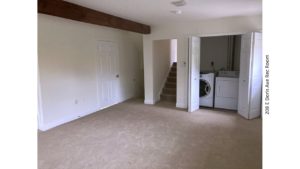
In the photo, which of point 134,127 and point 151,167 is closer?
point 151,167

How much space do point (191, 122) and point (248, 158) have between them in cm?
160

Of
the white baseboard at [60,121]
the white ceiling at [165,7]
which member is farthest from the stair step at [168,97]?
the white ceiling at [165,7]

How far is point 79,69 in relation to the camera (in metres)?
4.70

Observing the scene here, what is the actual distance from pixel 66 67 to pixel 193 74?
117 inches

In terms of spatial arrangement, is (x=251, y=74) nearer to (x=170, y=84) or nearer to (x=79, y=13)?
(x=170, y=84)

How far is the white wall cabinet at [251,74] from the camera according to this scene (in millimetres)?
4188

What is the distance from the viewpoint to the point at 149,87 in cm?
598

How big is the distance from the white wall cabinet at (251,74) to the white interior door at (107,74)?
11.3ft

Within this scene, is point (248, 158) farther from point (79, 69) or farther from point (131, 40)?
point (131, 40)

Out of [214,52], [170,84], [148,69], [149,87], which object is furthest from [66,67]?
[214,52]

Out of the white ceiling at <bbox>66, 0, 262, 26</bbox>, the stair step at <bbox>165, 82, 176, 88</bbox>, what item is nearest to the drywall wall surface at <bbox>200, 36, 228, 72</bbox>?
the stair step at <bbox>165, 82, 176, 88</bbox>
